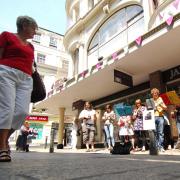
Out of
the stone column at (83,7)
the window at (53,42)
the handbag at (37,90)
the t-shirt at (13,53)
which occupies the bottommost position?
the handbag at (37,90)

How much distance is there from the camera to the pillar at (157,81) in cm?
1075

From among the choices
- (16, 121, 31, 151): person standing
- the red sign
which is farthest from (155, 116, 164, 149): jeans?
the red sign

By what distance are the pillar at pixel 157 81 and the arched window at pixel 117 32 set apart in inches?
89.8

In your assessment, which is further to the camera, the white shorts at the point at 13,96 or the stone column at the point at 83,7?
the stone column at the point at 83,7

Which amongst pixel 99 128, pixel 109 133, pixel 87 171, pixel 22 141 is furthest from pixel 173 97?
pixel 99 128

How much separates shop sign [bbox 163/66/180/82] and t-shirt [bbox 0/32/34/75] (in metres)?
8.47

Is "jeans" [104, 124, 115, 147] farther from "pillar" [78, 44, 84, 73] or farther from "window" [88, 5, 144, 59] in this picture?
"pillar" [78, 44, 84, 73]

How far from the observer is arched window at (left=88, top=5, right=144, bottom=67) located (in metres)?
12.8

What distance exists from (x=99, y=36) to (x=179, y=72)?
6.72 metres

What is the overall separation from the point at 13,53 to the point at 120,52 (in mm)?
7243

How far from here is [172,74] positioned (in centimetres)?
1068

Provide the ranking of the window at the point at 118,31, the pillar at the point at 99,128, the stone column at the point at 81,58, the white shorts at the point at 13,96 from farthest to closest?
the stone column at the point at 81,58 → the pillar at the point at 99,128 → the window at the point at 118,31 → the white shorts at the point at 13,96

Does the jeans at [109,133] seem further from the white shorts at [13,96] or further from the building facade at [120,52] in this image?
the white shorts at [13,96]

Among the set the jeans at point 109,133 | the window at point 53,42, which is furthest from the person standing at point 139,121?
→ the window at point 53,42
